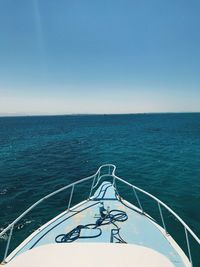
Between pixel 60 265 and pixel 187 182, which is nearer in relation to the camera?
pixel 60 265

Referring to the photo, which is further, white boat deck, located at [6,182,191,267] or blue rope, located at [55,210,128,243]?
blue rope, located at [55,210,128,243]

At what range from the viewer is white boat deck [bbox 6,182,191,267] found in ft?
20.6

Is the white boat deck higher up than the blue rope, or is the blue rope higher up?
the blue rope

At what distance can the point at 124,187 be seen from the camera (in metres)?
15.8

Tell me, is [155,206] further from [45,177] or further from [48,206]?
[45,177]

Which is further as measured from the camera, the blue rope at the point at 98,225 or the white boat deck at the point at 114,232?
the blue rope at the point at 98,225

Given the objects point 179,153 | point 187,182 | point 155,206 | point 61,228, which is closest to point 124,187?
point 155,206

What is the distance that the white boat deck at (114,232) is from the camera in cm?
627

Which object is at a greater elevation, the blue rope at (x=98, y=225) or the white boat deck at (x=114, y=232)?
the blue rope at (x=98, y=225)

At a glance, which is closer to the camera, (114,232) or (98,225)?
(114,232)

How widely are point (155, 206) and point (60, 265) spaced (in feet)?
34.2

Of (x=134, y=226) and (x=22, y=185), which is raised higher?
(x=134, y=226)

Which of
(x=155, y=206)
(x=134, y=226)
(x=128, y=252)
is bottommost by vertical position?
(x=155, y=206)

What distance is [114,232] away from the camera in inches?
278
